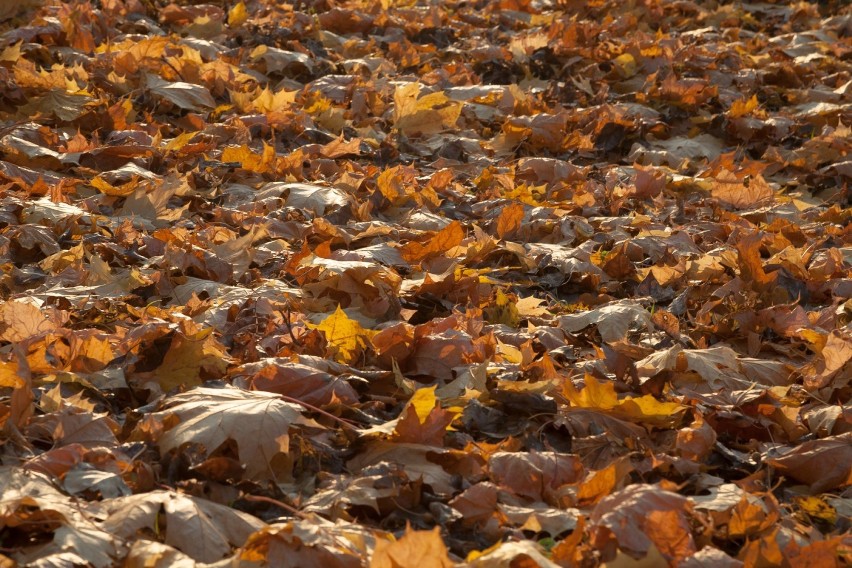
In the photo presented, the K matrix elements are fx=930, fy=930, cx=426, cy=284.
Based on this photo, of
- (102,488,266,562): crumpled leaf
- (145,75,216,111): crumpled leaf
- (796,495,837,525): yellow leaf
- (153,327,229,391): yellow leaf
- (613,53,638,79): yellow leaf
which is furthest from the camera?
(613,53,638,79): yellow leaf

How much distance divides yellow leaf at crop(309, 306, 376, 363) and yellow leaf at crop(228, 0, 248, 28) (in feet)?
12.3

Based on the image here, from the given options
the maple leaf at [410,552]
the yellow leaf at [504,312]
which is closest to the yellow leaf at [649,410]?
the yellow leaf at [504,312]

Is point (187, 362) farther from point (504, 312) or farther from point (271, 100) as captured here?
point (271, 100)

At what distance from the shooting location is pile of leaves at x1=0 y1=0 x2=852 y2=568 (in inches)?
75.3

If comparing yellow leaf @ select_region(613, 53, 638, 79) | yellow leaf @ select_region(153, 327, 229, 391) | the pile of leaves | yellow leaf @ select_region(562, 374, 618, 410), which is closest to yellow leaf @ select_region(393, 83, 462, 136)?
the pile of leaves

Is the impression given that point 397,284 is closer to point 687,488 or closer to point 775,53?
point 687,488

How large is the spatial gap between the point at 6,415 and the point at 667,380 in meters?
1.67

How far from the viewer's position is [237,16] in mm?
5797

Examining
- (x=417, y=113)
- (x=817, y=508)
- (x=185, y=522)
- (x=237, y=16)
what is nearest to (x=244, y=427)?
(x=185, y=522)

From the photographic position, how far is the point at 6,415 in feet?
6.67

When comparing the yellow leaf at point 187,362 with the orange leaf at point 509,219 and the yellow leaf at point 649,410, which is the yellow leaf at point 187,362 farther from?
the orange leaf at point 509,219

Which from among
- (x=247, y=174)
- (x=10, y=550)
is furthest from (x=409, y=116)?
(x=10, y=550)

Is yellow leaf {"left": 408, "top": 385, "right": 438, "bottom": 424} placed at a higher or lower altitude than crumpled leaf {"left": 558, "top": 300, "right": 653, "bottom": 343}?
higher

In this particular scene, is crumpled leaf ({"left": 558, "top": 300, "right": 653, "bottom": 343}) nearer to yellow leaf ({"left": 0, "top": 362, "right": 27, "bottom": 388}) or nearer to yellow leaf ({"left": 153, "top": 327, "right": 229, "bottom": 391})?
yellow leaf ({"left": 153, "top": 327, "right": 229, "bottom": 391})
